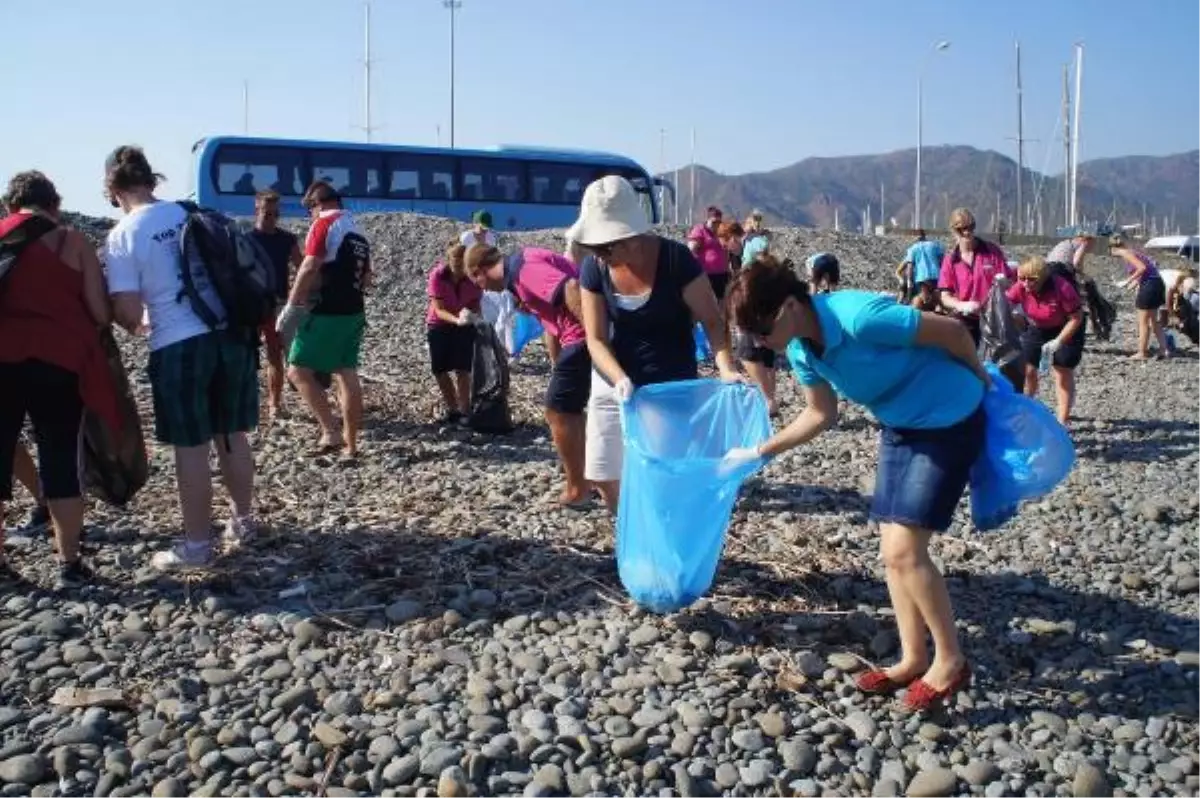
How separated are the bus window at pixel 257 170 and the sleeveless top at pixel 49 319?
17.8m

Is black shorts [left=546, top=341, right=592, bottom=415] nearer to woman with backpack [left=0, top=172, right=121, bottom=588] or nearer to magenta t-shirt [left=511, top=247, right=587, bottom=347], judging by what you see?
magenta t-shirt [left=511, top=247, right=587, bottom=347]

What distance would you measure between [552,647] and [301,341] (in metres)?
3.44

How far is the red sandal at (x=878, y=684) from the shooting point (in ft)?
11.5

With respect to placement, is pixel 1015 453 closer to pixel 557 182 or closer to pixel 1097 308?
pixel 1097 308

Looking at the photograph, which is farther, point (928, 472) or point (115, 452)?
point (115, 452)

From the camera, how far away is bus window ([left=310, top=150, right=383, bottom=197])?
22.5 meters

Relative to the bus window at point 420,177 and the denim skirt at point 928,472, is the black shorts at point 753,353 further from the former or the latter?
the bus window at point 420,177

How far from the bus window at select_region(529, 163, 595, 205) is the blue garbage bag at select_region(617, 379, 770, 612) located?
2129 cm

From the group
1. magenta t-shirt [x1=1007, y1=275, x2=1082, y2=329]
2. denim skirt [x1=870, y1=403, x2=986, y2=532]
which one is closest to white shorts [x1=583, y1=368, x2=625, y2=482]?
denim skirt [x1=870, y1=403, x2=986, y2=532]

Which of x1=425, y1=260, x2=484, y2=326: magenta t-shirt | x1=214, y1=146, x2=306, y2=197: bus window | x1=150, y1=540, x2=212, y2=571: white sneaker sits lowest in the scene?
x1=150, y1=540, x2=212, y2=571: white sneaker

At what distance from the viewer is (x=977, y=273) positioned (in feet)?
25.8

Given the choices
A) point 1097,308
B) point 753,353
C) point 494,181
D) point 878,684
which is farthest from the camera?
point 494,181

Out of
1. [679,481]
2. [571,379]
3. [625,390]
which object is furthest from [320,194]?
[679,481]

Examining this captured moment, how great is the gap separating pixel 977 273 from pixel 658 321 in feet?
14.9
